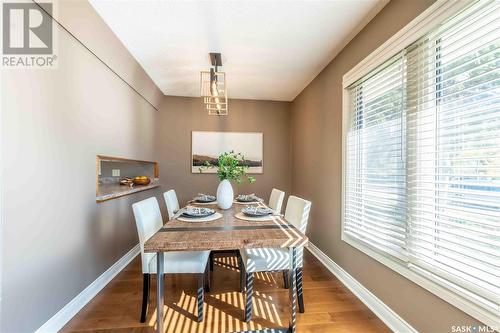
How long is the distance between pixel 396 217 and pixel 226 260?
80.7 inches

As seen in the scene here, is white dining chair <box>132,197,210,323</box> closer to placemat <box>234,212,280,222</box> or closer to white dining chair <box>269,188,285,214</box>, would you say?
placemat <box>234,212,280,222</box>

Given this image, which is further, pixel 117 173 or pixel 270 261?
pixel 117 173

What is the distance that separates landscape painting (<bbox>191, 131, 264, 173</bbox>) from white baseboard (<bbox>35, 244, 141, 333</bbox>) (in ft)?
6.75

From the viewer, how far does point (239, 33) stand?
222 centimetres

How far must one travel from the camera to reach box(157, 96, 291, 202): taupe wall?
164 inches

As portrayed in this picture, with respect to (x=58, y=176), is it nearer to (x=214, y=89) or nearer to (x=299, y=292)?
(x=214, y=89)

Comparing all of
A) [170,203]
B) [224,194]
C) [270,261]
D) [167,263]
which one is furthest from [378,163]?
[170,203]

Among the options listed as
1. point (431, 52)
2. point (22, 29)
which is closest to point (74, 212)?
point (22, 29)

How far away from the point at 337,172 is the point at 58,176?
264 centimetres

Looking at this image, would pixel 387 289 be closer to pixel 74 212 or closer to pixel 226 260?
pixel 226 260

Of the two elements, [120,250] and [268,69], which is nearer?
[120,250]

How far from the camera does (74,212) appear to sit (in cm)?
181

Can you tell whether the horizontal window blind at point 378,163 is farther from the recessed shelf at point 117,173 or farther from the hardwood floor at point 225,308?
the recessed shelf at point 117,173

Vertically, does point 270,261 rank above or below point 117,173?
below
